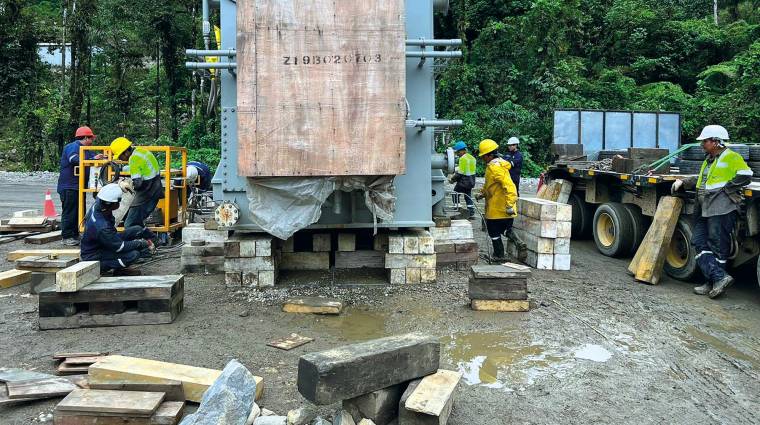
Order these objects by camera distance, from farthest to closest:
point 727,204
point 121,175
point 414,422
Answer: point 121,175, point 727,204, point 414,422

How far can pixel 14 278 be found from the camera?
6.92m

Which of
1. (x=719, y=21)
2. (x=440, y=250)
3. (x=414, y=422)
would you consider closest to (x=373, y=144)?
(x=440, y=250)

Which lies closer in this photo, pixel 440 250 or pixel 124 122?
pixel 440 250

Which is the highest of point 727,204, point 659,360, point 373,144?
point 373,144

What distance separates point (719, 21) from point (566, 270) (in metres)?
27.0

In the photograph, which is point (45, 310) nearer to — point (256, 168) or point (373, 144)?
point (256, 168)

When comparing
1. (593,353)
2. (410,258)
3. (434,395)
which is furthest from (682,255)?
(434,395)

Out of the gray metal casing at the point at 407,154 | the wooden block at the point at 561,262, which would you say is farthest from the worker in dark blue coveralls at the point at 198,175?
the wooden block at the point at 561,262

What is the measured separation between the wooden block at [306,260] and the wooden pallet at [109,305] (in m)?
1.98

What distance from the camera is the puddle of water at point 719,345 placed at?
15.9ft

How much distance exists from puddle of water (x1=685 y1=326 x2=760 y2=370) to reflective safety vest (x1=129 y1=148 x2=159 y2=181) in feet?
23.3

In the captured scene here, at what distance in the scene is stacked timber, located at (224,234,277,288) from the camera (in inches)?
260

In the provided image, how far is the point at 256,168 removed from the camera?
5.65 metres

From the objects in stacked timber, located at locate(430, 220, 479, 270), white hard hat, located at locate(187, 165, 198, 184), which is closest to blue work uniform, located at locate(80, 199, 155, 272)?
white hard hat, located at locate(187, 165, 198, 184)
